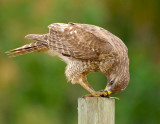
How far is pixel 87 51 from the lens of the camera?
23.4 ft

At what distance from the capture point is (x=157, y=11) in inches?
609

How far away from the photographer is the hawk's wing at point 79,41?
708 centimetres

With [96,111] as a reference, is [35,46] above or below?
above

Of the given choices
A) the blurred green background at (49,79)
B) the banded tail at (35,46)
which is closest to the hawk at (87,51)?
the banded tail at (35,46)

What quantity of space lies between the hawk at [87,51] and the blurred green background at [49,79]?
166 inches

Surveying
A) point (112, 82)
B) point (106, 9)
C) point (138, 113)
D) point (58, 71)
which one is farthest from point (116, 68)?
point (106, 9)

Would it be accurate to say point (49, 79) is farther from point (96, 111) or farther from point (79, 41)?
point (96, 111)

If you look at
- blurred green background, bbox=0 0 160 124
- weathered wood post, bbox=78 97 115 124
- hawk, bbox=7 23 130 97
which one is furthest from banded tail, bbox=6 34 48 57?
blurred green background, bbox=0 0 160 124

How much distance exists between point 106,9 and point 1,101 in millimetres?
4233

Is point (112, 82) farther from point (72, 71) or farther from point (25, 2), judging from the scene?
point (25, 2)

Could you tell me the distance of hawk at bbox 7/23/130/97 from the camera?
6996 millimetres

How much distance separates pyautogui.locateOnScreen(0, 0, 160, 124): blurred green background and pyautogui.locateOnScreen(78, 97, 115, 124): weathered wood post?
5945 millimetres

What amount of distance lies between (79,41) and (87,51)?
0.82 ft

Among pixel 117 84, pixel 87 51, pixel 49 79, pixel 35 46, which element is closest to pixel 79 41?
pixel 87 51
